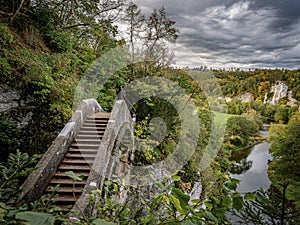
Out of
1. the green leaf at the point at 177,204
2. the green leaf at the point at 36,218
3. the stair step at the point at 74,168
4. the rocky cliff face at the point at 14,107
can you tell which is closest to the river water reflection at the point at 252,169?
the stair step at the point at 74,168

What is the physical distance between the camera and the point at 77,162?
6.09 m

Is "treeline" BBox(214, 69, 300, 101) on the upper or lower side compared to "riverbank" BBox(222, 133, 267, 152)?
upper

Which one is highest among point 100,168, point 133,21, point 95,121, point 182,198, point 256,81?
point 133,21

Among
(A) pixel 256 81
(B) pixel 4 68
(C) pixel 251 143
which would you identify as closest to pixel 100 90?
(B) pixel 4 68

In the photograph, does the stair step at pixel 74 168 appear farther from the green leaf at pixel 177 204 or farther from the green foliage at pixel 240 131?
the green foliage at pixel 240 131

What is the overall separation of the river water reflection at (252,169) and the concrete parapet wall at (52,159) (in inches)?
658

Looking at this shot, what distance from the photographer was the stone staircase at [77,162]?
16.9 feet

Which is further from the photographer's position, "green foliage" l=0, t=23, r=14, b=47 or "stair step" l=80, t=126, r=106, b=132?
"stair step" l=80, t=126, r=106, b=132

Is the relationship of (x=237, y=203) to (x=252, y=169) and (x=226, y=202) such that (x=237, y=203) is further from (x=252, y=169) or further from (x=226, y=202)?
(x=252, y=169)

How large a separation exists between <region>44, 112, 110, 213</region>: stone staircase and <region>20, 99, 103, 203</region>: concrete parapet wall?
0.16 metres

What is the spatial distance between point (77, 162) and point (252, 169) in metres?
27.4

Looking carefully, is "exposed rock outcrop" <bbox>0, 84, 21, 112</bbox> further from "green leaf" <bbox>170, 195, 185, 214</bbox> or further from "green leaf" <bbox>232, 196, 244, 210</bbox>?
"green leaf" <bbox>232, 196, 244, 210</bbox>

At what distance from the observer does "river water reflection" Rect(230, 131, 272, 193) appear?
888 inches

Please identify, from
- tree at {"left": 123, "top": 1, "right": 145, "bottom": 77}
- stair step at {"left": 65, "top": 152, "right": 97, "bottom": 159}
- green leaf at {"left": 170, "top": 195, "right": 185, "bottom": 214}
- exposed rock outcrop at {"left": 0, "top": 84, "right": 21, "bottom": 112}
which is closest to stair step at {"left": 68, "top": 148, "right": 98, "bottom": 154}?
stair step at {"left": 65, "top": 152, "right": 97, "bottom": 159}
